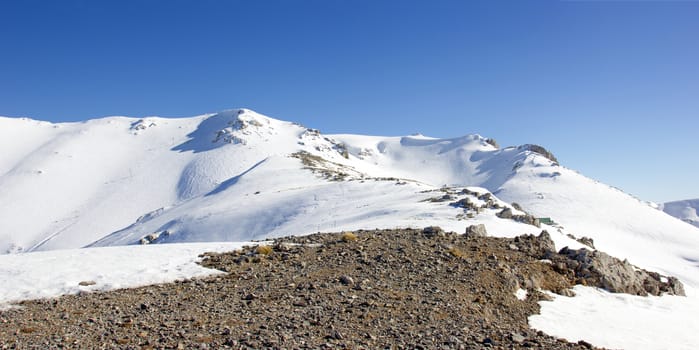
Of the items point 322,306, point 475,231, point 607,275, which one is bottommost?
point 322,306

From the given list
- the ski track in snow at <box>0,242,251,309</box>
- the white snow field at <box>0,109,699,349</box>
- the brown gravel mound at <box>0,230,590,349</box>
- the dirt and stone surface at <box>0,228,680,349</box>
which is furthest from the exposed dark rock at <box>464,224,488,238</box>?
the ski track in snow at <box>0,242,251,309</box>

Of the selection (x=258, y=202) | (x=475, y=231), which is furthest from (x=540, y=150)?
(x=475, y=231)

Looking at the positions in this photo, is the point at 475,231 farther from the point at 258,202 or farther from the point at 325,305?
the point at 258,202

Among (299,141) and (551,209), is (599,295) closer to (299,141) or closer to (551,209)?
(551,209)

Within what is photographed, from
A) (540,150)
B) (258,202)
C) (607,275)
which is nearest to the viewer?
(607,275)

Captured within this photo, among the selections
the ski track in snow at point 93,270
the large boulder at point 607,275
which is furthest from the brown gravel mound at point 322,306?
the large boulder at point 607,275

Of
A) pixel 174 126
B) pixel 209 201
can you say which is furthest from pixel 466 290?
pixel 174 126

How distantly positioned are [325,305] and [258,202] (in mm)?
40088

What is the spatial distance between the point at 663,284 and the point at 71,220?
284 feet

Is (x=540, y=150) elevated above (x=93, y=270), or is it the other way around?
(x=540, y=150)

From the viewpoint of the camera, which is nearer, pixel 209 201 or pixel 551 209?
pixel 209 201

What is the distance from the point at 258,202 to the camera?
1945 inches

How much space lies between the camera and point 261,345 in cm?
805

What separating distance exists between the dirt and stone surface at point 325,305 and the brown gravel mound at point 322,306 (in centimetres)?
3
